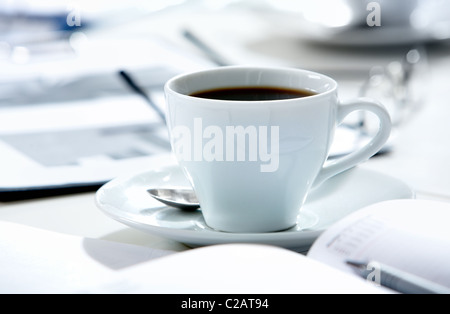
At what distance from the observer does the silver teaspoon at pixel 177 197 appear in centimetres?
48

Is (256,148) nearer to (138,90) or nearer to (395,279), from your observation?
(395,279)

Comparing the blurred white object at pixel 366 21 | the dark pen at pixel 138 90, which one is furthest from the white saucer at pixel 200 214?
the blurred white object at pixel 366 21

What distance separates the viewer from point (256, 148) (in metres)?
0.42

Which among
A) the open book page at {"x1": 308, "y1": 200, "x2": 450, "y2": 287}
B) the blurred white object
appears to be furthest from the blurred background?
the open book page at {"x1": 308, "y1": 200, "x2": 450, "y2": 287}

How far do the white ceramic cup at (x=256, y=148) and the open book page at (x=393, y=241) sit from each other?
0.21 feet

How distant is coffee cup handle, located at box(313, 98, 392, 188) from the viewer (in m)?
0.47

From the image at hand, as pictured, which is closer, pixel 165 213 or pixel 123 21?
pixel 165 213

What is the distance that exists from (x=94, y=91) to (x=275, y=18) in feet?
1.10

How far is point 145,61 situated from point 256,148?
0.53 m

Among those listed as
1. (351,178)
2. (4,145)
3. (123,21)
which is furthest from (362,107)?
(123,21)

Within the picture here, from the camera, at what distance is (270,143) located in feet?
1.39

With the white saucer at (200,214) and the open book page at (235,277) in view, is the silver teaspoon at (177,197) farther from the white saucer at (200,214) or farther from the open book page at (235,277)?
the open book page at (235,277)
